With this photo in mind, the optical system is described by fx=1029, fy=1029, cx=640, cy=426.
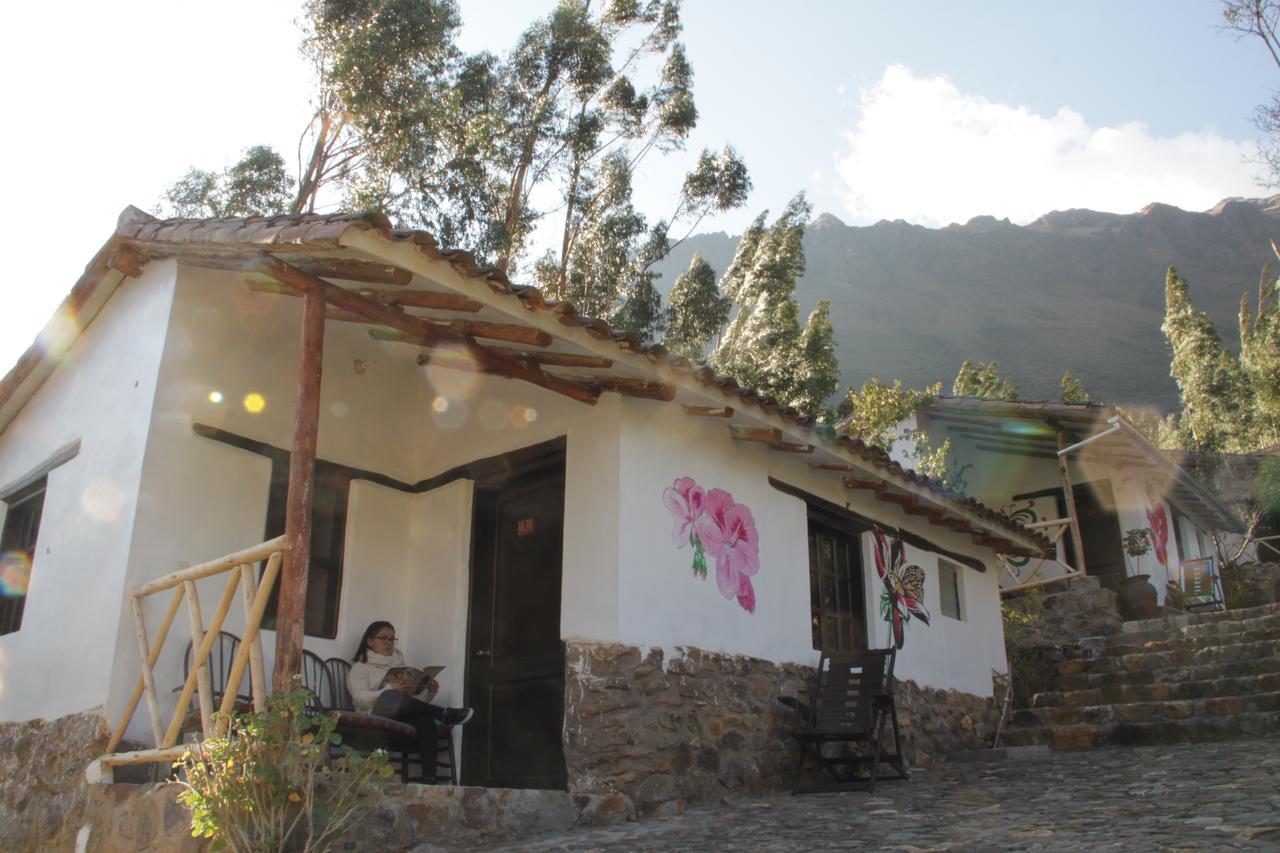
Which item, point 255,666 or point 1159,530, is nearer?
point 255,666

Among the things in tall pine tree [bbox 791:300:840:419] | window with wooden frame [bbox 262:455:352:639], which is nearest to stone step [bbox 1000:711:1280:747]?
window with wooden frame [bbox 262:455:352:639]

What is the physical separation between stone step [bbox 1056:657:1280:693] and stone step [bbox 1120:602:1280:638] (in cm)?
143

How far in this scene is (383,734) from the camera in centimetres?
566

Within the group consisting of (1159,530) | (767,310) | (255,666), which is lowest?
(255,666)

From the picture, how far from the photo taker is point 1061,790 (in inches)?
230

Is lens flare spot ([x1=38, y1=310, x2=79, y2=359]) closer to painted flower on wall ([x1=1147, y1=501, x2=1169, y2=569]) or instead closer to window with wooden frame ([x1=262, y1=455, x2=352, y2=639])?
window with wooden frame ([x1=262, y1=455, x2=352, y2=639])

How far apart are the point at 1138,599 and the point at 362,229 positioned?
1290 cm

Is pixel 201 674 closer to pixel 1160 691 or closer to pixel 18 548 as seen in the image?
pixel 18 548

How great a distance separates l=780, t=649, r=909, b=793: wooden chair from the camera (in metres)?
6.55

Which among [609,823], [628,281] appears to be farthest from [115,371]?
[628,281]

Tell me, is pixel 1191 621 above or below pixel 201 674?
above

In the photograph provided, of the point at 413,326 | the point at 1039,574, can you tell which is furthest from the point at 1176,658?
the point at 413,326

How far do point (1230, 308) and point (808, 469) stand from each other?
58.9 meters

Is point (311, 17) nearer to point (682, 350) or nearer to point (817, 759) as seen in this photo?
point (682, 350)
